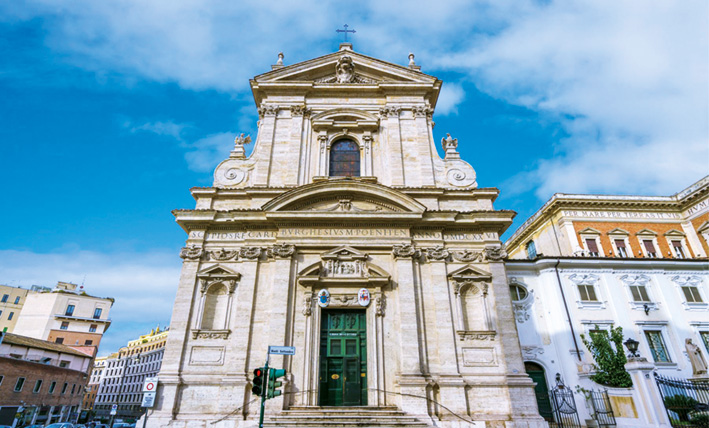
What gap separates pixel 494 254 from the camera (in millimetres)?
17875

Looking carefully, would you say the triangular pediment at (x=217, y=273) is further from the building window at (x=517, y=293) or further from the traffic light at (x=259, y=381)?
the building window at (x=517, y=293)

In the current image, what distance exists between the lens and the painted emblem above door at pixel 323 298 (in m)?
16.7

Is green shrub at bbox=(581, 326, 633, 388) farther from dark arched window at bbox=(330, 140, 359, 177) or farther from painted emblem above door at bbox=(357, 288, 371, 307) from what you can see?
dark arched window at bbox=(330, 140, 359, 177)

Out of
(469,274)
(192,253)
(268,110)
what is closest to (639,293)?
(469,274)

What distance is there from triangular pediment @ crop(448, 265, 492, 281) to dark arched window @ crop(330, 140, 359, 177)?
7.26 metres

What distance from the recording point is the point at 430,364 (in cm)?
1587

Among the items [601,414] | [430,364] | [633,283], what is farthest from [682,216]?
[430,364]

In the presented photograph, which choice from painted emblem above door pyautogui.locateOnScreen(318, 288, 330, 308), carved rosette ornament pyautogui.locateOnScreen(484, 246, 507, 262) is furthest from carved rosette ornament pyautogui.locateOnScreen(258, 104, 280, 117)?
carved rosette ornament pyautogui.locateOnScreen(484, 246, 507, 262)

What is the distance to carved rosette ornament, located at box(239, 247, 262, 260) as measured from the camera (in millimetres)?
17641

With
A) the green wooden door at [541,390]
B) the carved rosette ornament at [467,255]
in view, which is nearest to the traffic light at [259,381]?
the carved rosette ornament at [467,255]

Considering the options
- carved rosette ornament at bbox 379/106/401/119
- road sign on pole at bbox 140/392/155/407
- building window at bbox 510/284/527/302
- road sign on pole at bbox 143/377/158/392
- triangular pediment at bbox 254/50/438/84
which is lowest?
road sign on pole at bbox 140/392/155/407

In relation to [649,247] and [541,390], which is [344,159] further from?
[649,247]

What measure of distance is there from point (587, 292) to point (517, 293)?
11.6ft

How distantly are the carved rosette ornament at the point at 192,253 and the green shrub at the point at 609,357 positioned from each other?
58.2 ft
